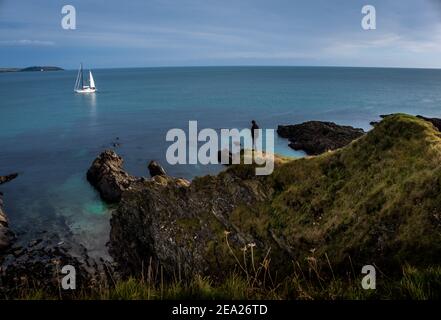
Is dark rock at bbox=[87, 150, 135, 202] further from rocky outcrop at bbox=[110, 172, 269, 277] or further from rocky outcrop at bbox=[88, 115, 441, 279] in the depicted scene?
rocky outcrop at bbox=[110, 172, 269, 277]

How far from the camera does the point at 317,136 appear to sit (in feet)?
275

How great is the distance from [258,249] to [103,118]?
103 metres

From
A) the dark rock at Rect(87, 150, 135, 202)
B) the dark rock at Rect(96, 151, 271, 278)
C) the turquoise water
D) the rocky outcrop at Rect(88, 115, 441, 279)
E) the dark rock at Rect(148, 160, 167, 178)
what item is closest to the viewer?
the rocky outcrop at Rect(88, 115, 441, 279)

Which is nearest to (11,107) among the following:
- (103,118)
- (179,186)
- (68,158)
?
(103,118)

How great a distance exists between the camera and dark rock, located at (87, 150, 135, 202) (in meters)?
50.2

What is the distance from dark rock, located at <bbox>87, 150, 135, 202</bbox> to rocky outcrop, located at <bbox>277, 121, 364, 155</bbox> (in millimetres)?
35414

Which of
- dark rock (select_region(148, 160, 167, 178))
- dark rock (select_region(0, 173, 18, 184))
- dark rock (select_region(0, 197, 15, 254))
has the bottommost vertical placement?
dark rock (select_region(0, 197, 15, 254))

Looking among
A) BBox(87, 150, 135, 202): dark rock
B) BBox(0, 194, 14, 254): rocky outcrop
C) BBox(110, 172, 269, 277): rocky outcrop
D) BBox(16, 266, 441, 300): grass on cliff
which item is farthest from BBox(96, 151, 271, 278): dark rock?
BBox(87, 150, 135, 202): dark rock

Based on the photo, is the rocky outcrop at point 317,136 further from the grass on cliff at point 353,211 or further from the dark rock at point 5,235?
the dark rock at point 5,235

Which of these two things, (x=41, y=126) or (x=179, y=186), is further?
(x=41, y=126)

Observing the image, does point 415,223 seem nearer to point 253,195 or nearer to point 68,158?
point 253,195

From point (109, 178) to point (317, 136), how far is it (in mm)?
46028

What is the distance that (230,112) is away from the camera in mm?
126500
